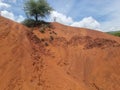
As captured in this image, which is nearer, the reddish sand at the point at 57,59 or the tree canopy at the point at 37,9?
the reddish sand at the point at 57,59

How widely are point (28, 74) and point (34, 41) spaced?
462 cm

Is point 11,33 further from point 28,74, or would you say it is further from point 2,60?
point 28,74

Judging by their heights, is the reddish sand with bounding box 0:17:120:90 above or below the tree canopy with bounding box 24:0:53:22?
below

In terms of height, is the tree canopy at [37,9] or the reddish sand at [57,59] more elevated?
the tree canopy at [37,9]

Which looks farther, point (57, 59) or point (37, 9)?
point (37, 9)

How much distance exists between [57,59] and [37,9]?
277 inches

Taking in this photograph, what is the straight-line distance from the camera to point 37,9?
938 inches

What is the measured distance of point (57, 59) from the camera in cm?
1930

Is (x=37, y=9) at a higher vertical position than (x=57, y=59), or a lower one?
higher

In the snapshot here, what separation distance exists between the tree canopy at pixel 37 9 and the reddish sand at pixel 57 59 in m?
2.25

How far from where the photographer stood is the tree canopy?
23922 mm

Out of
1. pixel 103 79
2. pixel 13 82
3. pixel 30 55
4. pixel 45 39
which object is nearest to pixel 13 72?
pixel 13 82

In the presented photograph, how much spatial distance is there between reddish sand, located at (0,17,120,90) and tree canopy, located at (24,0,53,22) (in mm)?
2253

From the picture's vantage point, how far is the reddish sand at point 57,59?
1602 cm
